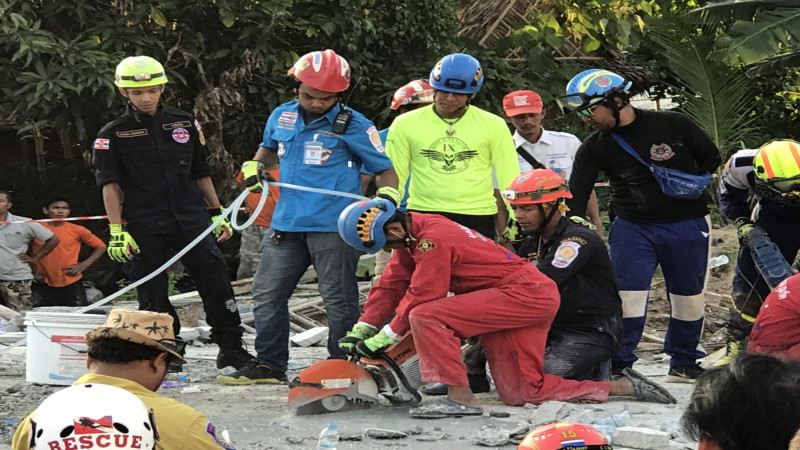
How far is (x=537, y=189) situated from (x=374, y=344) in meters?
1.23

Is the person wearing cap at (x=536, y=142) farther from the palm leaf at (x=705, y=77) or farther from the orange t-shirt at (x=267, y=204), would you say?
the palm leaf at (x=705, y=77)

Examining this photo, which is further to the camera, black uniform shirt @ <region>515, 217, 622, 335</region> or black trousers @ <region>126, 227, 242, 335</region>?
black trousers @ <region>126, 227, 242, 335</region>

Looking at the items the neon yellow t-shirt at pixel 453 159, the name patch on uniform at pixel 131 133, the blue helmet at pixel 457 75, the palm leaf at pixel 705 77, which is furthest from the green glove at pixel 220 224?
the palm leaf at pixel 705 77

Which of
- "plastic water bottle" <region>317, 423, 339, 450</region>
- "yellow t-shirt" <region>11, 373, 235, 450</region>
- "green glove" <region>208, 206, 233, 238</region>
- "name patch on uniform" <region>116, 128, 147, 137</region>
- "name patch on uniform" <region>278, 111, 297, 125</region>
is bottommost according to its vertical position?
"plastic water bottle" <region>317, 423, 339, 450</region>

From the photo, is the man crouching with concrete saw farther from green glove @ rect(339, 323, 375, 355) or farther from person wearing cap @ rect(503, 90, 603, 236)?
person wearing cap @ rect(503, 90, 603, 236)

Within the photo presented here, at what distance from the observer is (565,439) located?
2537 millimetres

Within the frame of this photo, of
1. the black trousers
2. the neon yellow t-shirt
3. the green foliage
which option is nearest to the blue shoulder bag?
the neon yellow t-shirt

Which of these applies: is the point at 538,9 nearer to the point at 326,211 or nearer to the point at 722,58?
the point at 722,58

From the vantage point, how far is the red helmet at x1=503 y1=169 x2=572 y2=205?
22.0ft

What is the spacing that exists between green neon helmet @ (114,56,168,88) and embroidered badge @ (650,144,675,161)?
292cm

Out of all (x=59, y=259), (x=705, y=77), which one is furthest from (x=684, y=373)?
(x=705, y=77)

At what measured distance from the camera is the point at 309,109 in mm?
7141

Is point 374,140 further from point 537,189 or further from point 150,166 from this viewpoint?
point 150,166

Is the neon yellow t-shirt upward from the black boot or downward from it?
upward
